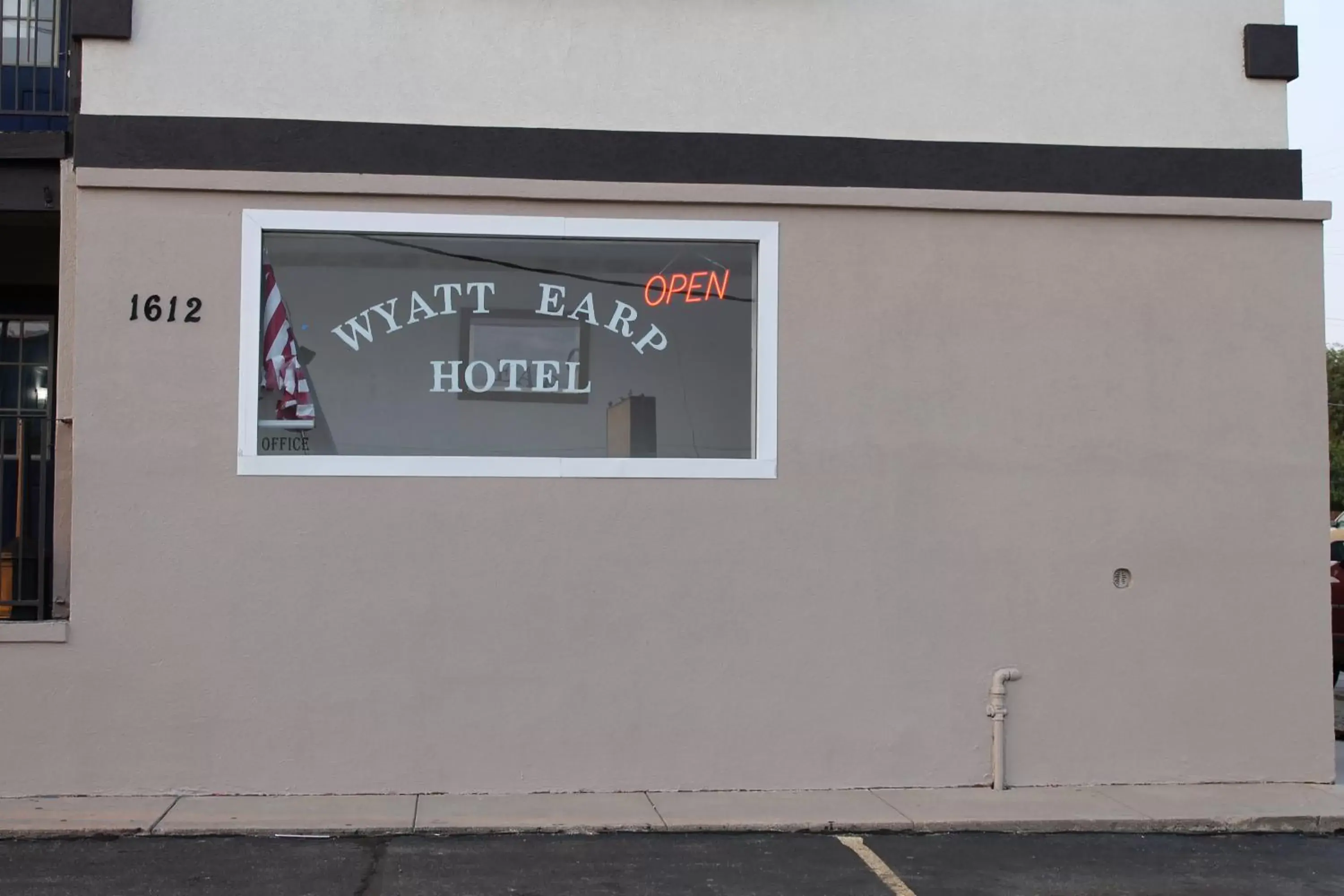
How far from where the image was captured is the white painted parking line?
256 inches

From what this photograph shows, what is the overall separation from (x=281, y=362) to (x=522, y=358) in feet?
4.65

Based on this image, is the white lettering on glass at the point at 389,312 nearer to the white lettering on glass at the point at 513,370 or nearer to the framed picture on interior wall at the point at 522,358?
the framed picture on interior wall at the point at 522,358

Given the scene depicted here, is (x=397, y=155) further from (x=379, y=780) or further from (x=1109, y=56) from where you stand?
(x=1109, y=56)

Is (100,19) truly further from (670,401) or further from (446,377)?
(670,401)

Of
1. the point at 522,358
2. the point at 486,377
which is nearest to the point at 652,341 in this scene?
the point at 522,358

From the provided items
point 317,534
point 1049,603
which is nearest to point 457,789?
point 317,534

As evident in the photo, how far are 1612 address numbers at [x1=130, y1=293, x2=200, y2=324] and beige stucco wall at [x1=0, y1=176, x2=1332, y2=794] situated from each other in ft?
0.19

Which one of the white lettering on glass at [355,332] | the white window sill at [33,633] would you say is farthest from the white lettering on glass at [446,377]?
the white window sill at [33,633]

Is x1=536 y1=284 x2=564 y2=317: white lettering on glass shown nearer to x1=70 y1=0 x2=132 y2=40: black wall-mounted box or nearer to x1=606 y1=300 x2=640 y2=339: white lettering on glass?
x1=606 y1=300 x2=640 y2=339: white lettering on glass

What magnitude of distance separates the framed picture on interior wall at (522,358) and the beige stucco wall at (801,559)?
1.96ft

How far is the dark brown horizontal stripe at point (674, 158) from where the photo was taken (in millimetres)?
8312

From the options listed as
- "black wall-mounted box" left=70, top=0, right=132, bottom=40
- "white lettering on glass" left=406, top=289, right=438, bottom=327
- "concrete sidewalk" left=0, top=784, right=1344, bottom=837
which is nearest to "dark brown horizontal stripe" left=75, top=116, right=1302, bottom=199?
"black wall-mounted box" left=70, top=0, right=132, bottom=40

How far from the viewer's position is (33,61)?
893 cm

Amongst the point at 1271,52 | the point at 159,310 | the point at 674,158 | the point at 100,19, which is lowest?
the point at 159,310
